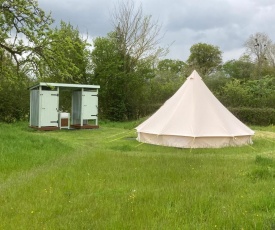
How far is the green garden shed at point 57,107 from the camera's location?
17.2m

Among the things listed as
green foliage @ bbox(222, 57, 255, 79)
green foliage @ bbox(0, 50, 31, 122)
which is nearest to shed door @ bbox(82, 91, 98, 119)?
green foliage @ bbox(0, 50, 31, 122)

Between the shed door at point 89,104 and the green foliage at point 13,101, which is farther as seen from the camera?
the green foliage at point 13,101

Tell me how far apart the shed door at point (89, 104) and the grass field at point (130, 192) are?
30.2 feet

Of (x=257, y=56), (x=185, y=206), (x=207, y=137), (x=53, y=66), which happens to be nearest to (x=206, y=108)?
(x=207, y=137)

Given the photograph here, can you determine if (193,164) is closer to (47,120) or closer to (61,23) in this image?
(47,120)

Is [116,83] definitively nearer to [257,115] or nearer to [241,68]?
[257,115]

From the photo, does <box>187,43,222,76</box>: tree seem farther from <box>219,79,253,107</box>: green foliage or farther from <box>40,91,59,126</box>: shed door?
<box>40,91,59,126</box>: shed door

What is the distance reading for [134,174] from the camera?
711 centimetres

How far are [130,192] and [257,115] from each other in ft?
58.3

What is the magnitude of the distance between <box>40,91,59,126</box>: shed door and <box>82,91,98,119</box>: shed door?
1794mm

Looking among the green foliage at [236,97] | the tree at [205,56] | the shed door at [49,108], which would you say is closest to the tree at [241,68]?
the tree at [205,56]

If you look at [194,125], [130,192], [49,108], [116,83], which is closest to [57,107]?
[49,108]

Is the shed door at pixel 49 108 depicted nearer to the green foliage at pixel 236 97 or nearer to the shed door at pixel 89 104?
the shed door at pixel 89 104

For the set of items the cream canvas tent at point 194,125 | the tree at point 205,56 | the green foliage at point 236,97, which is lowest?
the cream canvas tent at point 194,125
